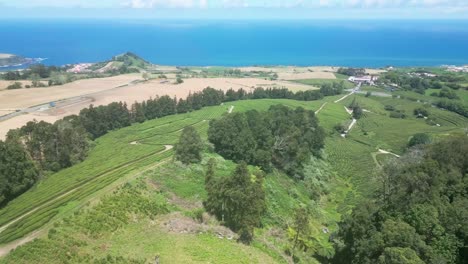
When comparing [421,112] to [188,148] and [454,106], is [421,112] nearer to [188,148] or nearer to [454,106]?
[454,106]

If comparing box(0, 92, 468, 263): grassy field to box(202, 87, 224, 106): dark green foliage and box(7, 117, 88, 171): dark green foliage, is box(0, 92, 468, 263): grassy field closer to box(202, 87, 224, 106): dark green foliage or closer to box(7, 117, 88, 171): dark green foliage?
box(7, 117, 88, 171): dark green foliage

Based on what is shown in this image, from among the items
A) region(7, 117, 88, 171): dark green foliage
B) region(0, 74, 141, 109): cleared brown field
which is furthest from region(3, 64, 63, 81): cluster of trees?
region(7, 117, 88, 171): dark green foliage

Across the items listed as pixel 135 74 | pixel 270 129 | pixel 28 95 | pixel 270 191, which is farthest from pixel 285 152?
pixel 135 74

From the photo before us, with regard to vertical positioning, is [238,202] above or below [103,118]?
above

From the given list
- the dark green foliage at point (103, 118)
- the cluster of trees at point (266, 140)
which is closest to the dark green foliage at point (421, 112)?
the cluster of trees at point (266, 140)

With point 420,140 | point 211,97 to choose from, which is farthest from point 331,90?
point 420,140

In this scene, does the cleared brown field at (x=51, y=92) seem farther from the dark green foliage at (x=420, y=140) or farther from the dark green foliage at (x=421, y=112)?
the dark green foliage at (x=421, y=112)
